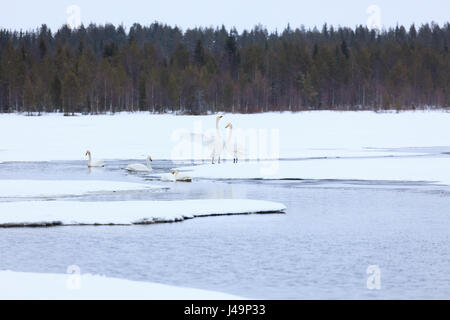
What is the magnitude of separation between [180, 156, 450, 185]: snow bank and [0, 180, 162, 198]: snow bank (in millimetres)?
5466

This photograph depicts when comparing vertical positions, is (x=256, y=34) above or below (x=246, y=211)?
above

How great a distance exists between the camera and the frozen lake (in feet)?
38.6

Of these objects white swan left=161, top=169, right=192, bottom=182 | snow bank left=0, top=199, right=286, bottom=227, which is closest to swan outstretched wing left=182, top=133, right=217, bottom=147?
white swan left=161, top=169, right=192, bottom=182

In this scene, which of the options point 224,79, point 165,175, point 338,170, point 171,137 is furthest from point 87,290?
point 224,79

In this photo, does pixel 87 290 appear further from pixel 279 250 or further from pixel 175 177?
pixel 175 177

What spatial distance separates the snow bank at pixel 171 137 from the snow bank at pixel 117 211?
1849 cm

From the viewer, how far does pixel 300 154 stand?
128ft

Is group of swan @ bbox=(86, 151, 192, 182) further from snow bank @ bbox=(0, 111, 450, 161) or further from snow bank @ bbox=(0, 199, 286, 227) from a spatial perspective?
snow bank @ bbox=(0, 199, 286, 227)

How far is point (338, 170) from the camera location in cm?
3002

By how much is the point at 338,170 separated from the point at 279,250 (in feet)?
52.9

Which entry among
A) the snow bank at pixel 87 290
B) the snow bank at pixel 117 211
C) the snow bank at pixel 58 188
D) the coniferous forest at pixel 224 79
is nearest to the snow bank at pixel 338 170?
the snow bank at pixel 58 188
